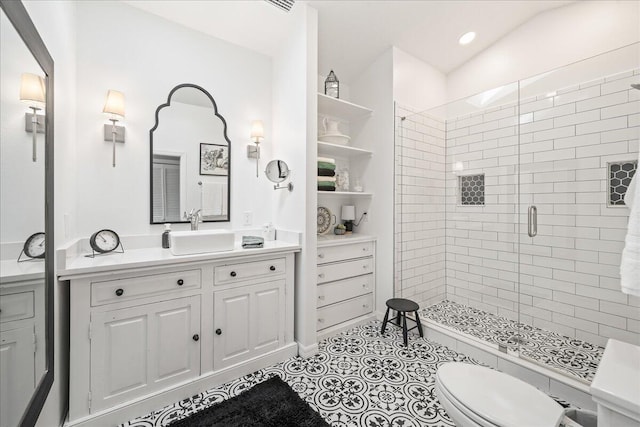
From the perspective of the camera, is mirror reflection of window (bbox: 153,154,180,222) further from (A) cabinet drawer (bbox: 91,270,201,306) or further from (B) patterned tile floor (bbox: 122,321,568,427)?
(B) patterned tile floor (bbox: 122,321,568,427)

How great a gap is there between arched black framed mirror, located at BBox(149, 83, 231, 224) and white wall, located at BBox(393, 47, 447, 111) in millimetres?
1843

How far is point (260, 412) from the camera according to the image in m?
1.57

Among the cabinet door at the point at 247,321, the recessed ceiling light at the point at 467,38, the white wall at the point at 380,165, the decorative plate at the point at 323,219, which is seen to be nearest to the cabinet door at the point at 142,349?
the cabinet door at the point at 247,321

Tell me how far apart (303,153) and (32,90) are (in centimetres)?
150

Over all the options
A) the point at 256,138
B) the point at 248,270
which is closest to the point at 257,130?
the point at 256,138

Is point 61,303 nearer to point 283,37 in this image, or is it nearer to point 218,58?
point 218,58

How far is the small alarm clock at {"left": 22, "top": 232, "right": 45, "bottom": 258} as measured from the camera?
890 mm

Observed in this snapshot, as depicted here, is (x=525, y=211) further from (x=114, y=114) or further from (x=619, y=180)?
(x=114, y=114)

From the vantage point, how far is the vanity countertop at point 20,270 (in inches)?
28.4

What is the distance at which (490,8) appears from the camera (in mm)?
2490

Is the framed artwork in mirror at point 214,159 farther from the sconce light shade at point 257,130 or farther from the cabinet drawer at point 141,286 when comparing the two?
the cabinet drawer at point 141,286

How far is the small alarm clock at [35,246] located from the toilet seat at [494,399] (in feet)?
5.97

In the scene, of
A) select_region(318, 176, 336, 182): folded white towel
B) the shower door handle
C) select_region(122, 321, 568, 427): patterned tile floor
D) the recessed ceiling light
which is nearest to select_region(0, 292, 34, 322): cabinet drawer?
select_region(122, 321, 568, 427): patterned tile floor

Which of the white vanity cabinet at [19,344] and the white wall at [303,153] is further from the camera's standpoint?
the white wall at [303,153]
